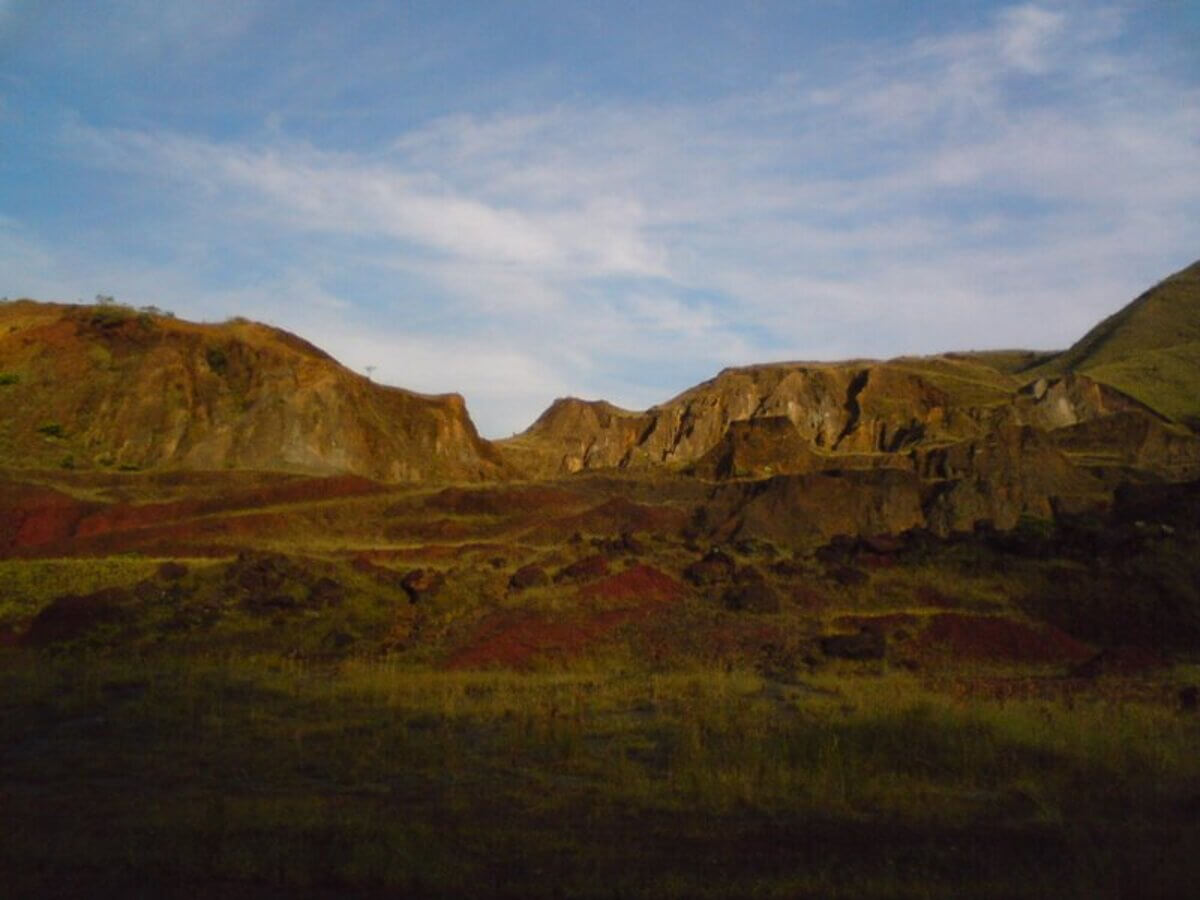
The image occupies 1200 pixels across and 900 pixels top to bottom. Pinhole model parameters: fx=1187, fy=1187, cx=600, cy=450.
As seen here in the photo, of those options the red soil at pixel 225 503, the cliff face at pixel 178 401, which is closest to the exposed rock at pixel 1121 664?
the red soil at pixel 225 503

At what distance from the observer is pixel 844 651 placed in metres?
18.1

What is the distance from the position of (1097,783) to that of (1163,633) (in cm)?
1335

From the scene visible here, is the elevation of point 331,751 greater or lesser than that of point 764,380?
lesser

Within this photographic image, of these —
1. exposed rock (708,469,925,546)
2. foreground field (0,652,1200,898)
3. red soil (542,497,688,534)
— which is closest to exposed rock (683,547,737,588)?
foreground field (0,652,1200,898)

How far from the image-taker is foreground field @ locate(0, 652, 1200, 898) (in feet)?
23.6

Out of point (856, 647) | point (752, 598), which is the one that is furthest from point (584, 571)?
point (856, 647)

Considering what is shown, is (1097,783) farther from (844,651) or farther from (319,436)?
(319,436)

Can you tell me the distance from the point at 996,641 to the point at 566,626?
7089 mm

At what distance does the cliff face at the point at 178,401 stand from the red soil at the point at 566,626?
37.8 metres

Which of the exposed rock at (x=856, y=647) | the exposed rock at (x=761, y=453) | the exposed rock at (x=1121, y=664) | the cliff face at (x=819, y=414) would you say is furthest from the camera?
the cliff face at (x=819, y=414)

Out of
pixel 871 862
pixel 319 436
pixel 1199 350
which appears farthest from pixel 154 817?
pixel 1199 350

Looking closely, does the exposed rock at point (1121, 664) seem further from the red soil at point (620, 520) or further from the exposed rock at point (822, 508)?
the red soil at point (620, 520)

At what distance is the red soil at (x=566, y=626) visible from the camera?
18.3m

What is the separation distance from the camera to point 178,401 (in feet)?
195
